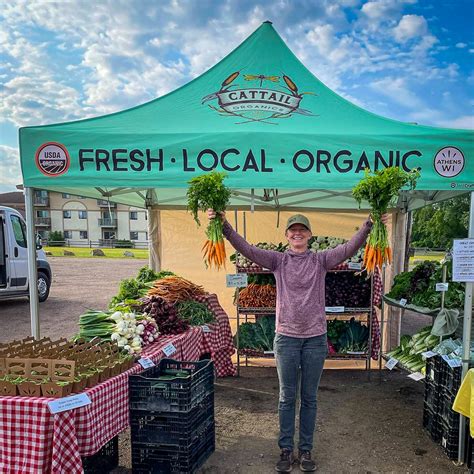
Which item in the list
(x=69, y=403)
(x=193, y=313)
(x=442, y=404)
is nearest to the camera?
(x=69, y=403)

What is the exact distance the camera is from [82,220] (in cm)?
6531

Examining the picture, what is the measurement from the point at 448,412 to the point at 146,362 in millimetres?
2624

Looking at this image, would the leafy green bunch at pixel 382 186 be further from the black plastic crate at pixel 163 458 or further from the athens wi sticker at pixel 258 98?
the black plastic crate at pixel 163 458

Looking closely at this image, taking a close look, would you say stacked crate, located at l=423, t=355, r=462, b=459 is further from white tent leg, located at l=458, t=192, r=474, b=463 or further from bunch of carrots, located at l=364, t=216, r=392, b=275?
bunch of carrots, located at l=364, t=216, r=392, b=275

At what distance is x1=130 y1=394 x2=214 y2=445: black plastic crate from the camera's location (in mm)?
3145

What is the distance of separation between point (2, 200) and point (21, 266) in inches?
2447

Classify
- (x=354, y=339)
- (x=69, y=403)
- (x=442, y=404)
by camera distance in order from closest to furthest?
(x=69, y=403), (x=442, y=404), (x=354, y=339)

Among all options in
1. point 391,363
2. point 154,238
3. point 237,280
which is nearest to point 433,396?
point 391,363

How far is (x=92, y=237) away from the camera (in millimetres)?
65562

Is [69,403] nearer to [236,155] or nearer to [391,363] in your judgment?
[236,155]

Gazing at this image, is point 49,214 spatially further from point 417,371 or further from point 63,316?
point 417,371

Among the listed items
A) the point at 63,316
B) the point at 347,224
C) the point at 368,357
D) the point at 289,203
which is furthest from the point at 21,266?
the point at 368,357

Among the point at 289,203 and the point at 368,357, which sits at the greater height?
the point at 289,203

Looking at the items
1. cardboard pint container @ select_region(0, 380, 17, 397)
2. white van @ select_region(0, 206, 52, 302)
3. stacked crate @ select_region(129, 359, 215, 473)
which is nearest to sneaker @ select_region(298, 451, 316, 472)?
stacked crate @ select_region(129, 359, 215, 473)
